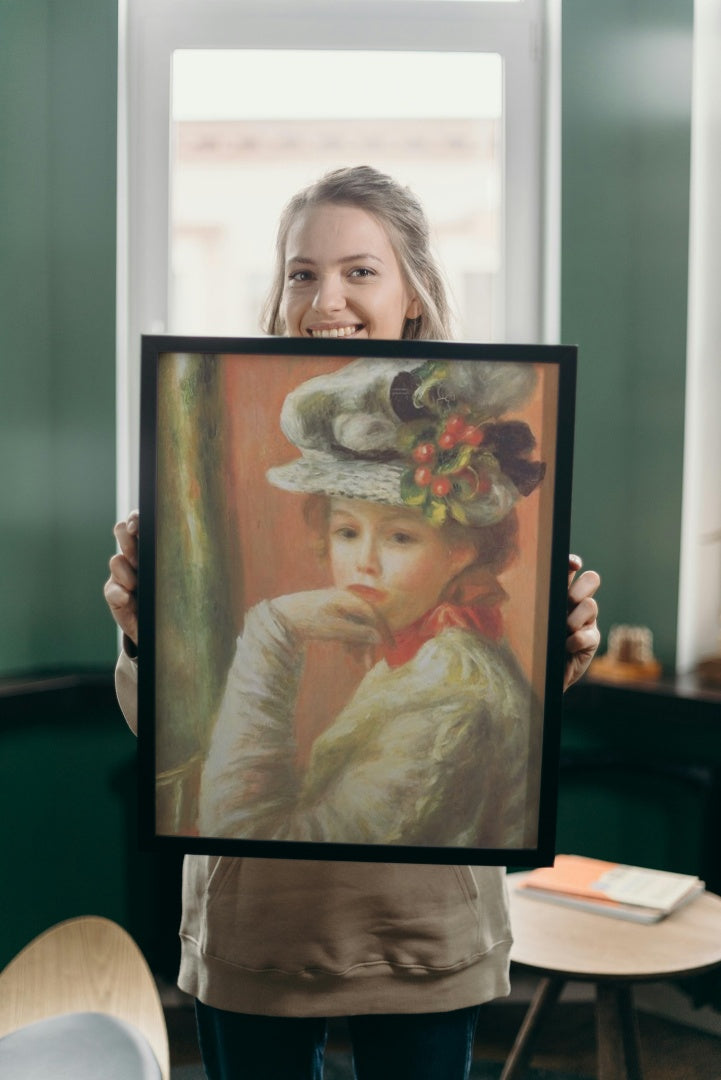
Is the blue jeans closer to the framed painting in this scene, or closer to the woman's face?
the framed painting

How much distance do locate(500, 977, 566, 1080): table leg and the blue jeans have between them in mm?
832

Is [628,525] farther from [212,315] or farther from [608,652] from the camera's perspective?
[212,315]

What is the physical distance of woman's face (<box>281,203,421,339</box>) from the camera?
115cm

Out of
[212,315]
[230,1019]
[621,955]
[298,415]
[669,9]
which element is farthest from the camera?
[212,315]

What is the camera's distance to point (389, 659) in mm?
996

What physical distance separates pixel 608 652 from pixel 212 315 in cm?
130

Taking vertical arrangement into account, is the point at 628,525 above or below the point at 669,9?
below

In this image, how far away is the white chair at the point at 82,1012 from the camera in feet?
2.79

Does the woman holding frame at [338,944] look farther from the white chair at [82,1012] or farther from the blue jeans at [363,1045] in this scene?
the white chair at [82,1012]

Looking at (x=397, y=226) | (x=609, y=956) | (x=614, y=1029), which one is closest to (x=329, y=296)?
(x=397, y=226)

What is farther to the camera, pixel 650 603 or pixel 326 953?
pixel 650 603

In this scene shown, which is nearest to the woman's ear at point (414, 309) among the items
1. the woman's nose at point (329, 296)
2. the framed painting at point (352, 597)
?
the woman's nose at point (329, 296)

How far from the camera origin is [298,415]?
98 cm

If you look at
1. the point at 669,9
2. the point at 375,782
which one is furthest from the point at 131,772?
the point at 669,9
